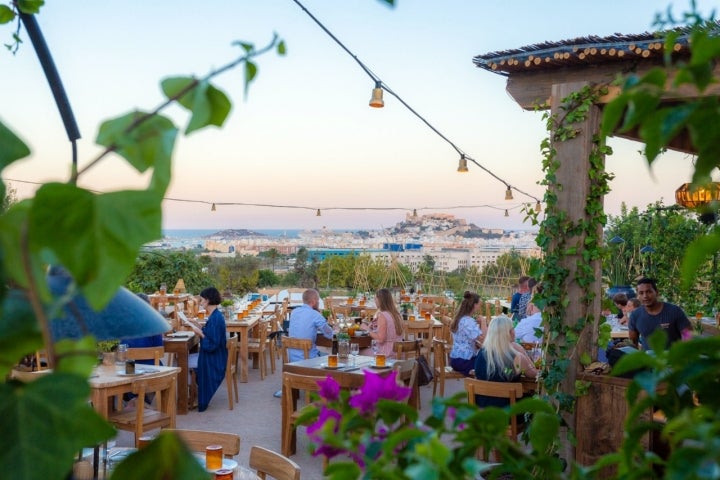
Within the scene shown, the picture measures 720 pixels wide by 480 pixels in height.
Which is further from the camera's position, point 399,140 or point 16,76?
point 399,140

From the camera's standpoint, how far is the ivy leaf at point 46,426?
0.31 metres

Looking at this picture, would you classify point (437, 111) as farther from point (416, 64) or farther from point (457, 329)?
point (457, 329)

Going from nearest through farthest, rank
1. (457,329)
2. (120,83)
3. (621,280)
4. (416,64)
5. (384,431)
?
(384,431) → (120,83) → (457,329) → (416,64) → (621,280)

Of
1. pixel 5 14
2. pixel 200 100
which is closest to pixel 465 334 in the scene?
pixel 5 14

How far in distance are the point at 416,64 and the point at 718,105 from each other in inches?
418

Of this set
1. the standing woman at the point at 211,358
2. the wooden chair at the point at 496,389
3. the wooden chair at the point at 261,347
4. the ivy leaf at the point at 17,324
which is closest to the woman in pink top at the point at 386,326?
the standing woman at the point at 211,358

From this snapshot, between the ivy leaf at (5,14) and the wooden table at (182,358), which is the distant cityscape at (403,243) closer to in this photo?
the wooden table at (182,358)

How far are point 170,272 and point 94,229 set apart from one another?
47.0 feet

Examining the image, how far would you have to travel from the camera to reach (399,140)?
54.9 ft

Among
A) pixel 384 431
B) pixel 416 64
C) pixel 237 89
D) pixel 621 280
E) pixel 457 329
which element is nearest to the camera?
pixel 237 89

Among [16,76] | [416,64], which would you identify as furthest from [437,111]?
[16,76]

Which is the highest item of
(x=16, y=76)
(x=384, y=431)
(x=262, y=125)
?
(x=262, y=125)

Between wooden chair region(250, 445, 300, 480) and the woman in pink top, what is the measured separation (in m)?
3.83

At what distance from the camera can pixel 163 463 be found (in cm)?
34
